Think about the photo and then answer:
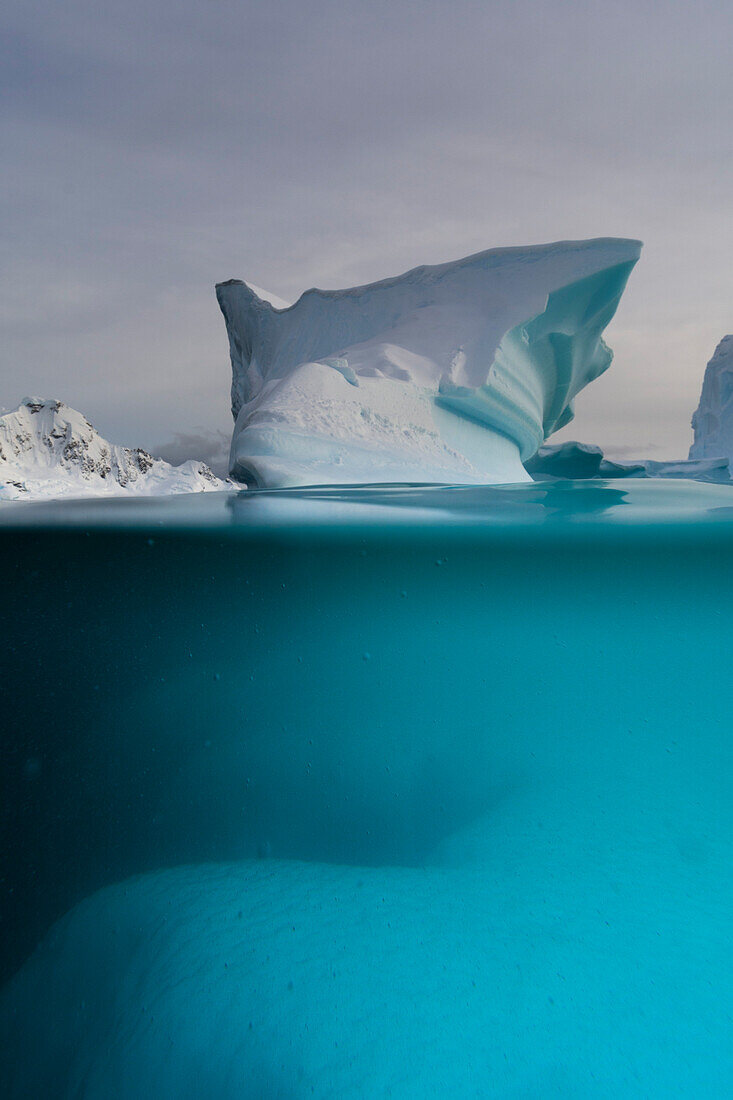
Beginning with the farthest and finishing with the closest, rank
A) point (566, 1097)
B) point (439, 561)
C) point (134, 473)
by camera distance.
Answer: point (134, 473) < point (439, 561) < point (566, 1097)

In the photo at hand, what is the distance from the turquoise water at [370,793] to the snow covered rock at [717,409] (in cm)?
1583

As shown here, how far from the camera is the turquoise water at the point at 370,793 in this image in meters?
2.61

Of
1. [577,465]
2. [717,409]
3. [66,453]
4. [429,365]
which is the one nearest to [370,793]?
[429,365]

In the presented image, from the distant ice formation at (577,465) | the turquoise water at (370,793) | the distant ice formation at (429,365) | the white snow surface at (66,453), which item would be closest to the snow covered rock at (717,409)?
the distant ice formation at (577,465)

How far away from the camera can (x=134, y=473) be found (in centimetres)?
4909

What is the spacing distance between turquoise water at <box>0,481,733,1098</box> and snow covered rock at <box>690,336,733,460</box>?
15831 mm

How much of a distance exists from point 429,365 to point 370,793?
4.99m

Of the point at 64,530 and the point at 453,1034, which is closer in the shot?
the point at 453,1034

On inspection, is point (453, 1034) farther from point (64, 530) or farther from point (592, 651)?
point (64, 530)

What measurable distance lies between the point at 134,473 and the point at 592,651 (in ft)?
166

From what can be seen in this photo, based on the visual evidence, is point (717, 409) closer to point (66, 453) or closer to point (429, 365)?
point (429, 365)

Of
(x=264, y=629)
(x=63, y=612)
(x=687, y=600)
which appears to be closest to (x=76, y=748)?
(x=63, y=612)

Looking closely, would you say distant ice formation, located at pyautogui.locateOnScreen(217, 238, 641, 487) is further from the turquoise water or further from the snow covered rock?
the snow covered rock

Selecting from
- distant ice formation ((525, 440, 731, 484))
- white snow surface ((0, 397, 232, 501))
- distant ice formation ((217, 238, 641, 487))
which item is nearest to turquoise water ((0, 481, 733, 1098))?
distant ice formation ((217, 238, 641, 487))
